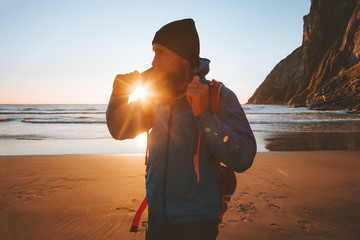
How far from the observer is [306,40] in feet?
283

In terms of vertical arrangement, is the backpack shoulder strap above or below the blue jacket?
above

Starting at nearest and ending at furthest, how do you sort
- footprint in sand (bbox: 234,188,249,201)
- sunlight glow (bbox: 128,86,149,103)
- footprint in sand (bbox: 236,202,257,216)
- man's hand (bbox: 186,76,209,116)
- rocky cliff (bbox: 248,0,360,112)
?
man's hand (bbox: 186,76,209,116), sunlight glow (bbox: 128,86,149,103), footprint in sand (bbox: 236,202,257,216), footprint in sand (bbox: 234,188,249,201), rocky cliff (bbox: 248,0,360,112)

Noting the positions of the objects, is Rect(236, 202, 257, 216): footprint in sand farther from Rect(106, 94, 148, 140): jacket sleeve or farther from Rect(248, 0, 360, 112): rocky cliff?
Rect(248, 0, 360, 112): rocky cliff

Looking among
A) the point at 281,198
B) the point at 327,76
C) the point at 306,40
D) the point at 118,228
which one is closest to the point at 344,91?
the point at 327,76

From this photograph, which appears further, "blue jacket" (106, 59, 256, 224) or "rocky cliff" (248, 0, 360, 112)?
"rocky cliff" (248, 0, 360, 112)

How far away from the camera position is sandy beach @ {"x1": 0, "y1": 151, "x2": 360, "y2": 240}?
3.52 m

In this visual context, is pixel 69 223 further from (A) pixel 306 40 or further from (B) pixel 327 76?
(A) pixel 306 40

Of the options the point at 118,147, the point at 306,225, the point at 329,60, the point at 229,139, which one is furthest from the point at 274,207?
the point at 329,60

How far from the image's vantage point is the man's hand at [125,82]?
151cm

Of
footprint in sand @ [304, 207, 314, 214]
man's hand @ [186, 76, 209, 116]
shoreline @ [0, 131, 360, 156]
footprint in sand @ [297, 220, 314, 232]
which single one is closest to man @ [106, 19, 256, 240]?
man's hand @ [186, 76, 209, 116]

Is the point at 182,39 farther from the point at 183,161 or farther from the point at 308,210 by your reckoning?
the point at 308,210

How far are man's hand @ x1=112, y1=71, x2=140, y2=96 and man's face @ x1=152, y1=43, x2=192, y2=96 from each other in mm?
138

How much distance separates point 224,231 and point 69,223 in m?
2.39

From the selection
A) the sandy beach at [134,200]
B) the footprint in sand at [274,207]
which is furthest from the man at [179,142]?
the footprint in sand at [274,207]
